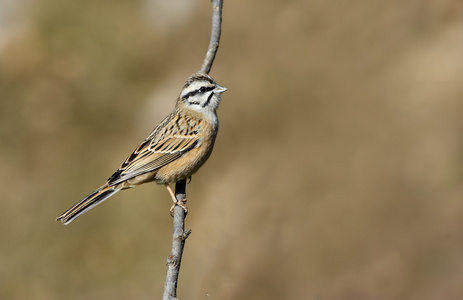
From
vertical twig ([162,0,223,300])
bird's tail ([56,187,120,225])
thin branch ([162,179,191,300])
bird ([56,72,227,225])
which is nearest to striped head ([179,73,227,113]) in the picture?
bird ([56,72,227,225])

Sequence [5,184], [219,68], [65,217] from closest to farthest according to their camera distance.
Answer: [65,217] < [5,184] < [219,68]

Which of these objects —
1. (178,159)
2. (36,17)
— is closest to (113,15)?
(36,17)

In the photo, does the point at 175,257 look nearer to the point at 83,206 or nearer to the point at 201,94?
the point at 83,206

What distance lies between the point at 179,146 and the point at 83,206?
1.51 metres

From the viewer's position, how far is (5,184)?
48.5ft

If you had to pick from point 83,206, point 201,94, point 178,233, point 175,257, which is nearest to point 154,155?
point 201,94

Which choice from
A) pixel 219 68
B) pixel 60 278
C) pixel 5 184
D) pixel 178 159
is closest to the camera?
pixel 178 159

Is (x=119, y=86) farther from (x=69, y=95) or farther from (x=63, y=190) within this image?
(x=63, y=190)

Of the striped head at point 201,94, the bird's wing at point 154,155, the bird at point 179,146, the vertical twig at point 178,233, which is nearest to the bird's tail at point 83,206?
the bird at point 179,146

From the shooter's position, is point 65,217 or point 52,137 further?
point 52,137

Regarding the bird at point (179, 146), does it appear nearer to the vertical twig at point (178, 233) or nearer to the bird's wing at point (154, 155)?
the bird's wing at point (154, 155)

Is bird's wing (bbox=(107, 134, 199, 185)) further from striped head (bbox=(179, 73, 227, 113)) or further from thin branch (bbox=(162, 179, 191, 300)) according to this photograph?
thin branch (bbox=(162, 179, 191, 300))

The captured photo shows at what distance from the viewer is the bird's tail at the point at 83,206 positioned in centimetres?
651

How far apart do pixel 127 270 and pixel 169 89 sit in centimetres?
527
